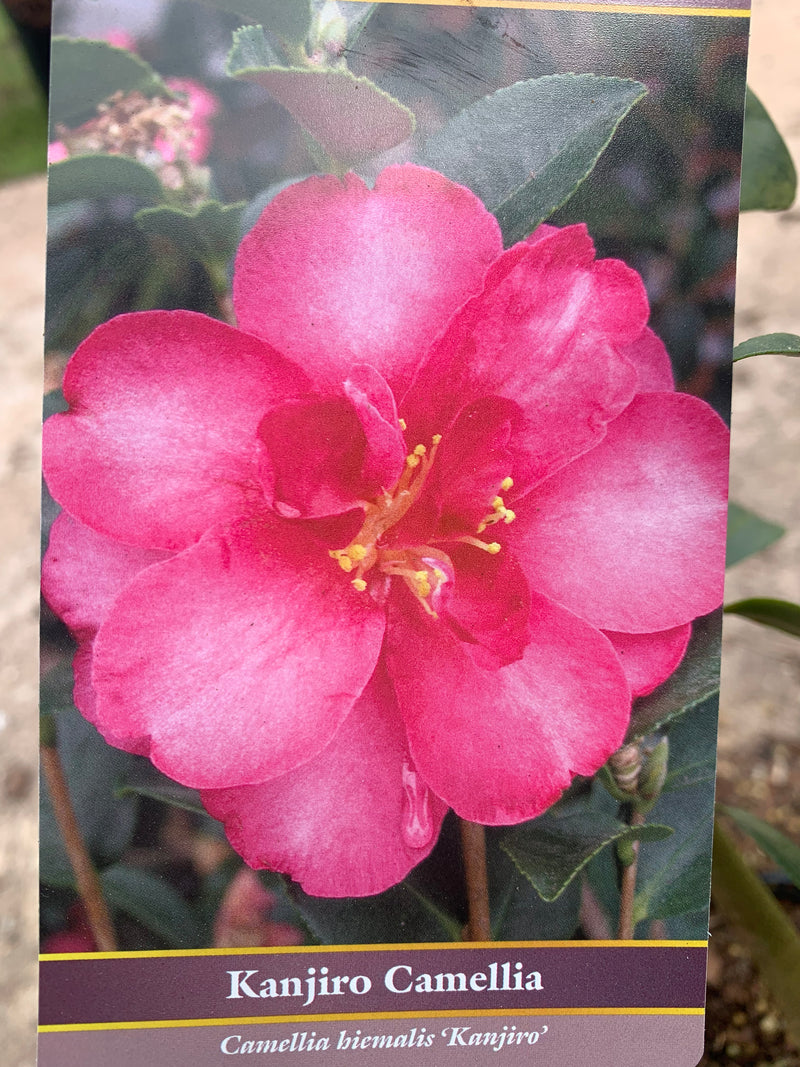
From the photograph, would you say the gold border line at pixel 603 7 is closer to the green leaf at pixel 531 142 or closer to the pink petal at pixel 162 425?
the green leaf at pixel 531 142

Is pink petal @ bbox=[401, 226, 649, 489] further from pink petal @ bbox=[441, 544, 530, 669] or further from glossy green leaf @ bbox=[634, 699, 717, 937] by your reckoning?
glossy green leaf @ bbox=[634, 699, 717, 937]

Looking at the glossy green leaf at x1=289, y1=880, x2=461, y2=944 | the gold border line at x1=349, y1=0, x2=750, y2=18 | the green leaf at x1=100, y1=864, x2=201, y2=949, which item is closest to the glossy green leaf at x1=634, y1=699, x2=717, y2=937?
the glossy green leaf at x1=289, y1=880, x2=461, y2=944

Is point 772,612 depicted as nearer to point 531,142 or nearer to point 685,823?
point 685,823

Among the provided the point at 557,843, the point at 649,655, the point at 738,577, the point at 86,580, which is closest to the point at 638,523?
the point at 649,655

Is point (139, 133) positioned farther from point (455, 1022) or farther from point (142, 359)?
point (455, 1022)

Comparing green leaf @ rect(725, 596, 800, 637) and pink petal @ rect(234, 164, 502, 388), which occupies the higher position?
pink petal @ rect(234, 164, 502, 388)

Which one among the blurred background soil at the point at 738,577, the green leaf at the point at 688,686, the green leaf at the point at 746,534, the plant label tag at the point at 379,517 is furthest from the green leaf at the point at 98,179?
the blurred background soil at the point at 738,577

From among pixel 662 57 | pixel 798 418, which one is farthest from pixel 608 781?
pixel 798 418
